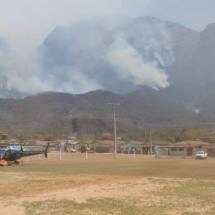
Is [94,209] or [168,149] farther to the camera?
[168,149]

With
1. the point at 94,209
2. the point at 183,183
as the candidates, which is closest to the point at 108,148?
the point at 183,183

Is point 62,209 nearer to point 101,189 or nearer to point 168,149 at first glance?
point 101,189

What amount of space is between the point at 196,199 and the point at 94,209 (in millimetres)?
5200

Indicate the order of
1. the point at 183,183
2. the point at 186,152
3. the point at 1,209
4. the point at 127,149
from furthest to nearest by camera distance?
the point at 127,149 < the point at 186,152 < the point at 183,183 < the point at 1,209

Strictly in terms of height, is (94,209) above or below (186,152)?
below

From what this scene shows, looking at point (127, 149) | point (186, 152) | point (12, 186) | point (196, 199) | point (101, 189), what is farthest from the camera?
point (127, 149)

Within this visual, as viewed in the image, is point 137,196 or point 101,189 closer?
point 137,196

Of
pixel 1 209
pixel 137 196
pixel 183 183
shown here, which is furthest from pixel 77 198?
pixel 183 183

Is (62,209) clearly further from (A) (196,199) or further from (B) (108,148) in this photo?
(B) (108,148)

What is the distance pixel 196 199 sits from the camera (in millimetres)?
26156

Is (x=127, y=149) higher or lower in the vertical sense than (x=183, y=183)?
higher

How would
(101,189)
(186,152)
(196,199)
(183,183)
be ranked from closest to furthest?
(196,199)
(101,189)
(183,183)
(186,152)

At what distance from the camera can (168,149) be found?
14562cm

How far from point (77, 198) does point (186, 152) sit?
115 metres
